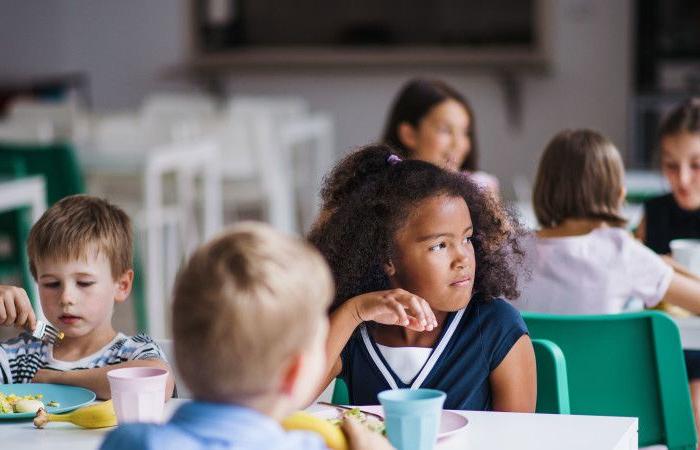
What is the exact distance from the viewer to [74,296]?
1788 millimetres

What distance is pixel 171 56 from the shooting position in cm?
861

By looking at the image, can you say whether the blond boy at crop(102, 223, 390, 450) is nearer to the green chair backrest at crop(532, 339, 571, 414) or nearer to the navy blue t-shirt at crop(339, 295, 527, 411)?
the navy blue t-shirt at crop(339, 295, 527, 411)

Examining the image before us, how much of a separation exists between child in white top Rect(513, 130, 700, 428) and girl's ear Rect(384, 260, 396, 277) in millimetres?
519

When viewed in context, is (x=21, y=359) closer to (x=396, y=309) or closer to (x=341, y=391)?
(x=341, y=391)

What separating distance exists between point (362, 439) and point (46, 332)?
67 cm

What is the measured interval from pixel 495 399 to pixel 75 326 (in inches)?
25.5

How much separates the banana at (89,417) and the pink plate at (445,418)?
263 millimetres

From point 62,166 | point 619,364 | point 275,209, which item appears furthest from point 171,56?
point 619,364

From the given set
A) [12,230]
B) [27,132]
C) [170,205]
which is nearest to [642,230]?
[12,230]

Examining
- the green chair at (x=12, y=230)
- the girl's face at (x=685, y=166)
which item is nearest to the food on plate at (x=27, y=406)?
the girl's face at (x=685, y=166)

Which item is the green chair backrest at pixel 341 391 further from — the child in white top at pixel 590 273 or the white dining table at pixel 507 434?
the child in white top at pixel 590 273

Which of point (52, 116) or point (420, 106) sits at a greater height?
point (420, 106)

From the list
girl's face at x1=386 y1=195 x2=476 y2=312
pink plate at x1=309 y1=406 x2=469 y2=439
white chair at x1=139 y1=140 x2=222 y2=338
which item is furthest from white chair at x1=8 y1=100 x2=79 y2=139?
pink plate at x1=309 y1=406 x2=469 y2=439

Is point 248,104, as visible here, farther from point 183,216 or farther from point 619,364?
point 619,364
